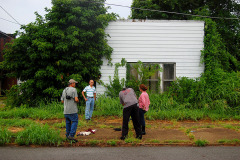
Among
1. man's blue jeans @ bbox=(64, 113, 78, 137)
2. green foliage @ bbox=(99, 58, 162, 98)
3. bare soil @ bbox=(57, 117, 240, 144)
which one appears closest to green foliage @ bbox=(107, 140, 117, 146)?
bare soil @ bbox=(57, 117, 240, 144)

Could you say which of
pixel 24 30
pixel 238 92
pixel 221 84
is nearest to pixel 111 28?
pixel 24 30

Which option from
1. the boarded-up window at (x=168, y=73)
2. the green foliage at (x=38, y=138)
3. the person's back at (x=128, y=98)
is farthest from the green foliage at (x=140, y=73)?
the green foliage at (x=38, y=138)

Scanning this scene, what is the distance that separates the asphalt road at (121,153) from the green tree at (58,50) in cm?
504

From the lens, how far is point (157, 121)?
352 inches

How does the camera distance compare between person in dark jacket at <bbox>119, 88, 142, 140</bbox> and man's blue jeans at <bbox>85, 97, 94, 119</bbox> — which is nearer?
person in dark jacket at <bbox>119, 88, 142, 140</bbox>

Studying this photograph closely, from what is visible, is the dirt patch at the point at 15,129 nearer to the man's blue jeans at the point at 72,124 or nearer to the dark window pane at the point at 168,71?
the man's blue jeans at the point at 72,124

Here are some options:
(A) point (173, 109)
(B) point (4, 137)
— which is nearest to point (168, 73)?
(A) point (173, 109)

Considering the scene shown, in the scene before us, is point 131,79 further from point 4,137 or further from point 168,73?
point 4,137

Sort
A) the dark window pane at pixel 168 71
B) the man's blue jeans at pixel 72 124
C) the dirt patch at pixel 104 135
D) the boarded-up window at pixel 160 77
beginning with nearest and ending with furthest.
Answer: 1. the man's blue jeans at pixel 72 124
2. the dirt patch at pixel 104 135
3. the boarded-up window at pixel 160 77
4. the dark window pane at pixel 168 71

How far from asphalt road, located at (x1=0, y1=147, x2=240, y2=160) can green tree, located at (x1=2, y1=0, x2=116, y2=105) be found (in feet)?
16.5

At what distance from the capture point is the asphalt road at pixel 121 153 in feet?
16.1

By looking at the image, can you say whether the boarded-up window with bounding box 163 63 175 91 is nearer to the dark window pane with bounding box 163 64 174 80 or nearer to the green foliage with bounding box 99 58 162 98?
the dark window pane with bounding box 163 64 174 80

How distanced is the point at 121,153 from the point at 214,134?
3302mm

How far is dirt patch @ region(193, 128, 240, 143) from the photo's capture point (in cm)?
643
